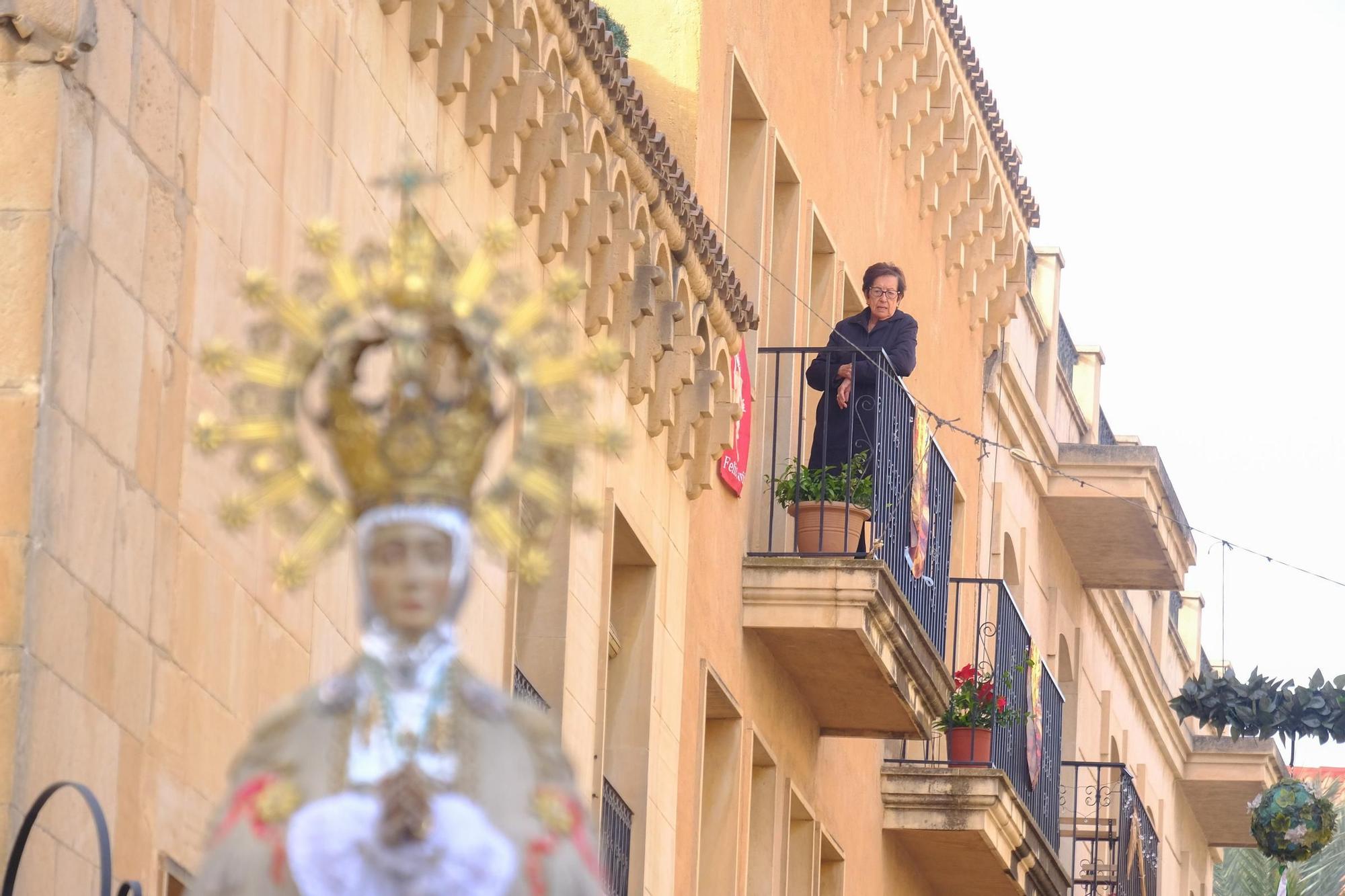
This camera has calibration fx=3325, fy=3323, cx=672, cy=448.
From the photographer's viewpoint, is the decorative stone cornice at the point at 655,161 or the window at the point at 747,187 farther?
the window at the point at 747,187

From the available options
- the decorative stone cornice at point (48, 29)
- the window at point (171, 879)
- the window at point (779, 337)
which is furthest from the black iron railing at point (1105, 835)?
the decorative stone cornice at point (48, 29)

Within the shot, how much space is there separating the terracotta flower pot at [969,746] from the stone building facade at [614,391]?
298 mm

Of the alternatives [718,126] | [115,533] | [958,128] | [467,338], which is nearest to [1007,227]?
[958,128]

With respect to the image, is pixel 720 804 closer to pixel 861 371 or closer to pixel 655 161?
pixel 861 371

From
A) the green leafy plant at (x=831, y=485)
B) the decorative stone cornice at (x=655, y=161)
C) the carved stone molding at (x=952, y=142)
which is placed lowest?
the green leafy plant at (x=831, y=485)

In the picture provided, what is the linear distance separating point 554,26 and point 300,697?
8.19 meters

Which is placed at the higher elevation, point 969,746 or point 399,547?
point 969,746

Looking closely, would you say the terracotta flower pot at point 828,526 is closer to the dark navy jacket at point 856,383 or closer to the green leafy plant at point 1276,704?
the dark navy jacket at point 856,383

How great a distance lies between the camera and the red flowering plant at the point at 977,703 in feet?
79.5

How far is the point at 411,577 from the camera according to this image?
6379mm

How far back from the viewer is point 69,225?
9695mm

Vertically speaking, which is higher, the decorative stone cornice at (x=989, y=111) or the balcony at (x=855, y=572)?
the decorative stone cornice at (x=989, y=111)

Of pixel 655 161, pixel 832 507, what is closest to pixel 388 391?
pixel 655 161

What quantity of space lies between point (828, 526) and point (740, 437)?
35.9 inches
